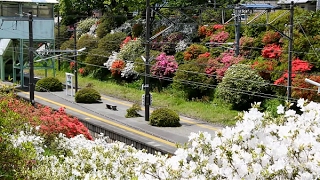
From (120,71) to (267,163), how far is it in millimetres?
28645

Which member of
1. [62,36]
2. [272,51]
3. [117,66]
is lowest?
[117,66]

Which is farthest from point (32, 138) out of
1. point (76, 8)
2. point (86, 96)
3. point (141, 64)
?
point (76, 8)

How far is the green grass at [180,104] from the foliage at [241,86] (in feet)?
2.05

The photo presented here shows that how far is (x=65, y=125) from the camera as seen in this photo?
1325 centimetres

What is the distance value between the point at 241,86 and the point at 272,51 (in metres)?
2.82

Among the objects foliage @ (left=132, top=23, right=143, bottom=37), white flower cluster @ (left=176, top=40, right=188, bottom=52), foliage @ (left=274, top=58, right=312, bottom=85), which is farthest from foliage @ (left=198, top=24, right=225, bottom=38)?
foliage @ (left=274, top=58, right=312, bottom=85)

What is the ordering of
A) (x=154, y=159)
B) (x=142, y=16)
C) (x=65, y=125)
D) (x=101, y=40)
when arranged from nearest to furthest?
(x=154, y=159) < (x=65, y=125) < (x=101, y=40) < (x=142, y=16)

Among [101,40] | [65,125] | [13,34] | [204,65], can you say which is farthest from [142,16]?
[65,125]

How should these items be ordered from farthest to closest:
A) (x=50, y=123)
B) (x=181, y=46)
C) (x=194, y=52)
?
1. (x=181, y=46)
2. (x=194, y=52)
3. (x=50, y=123)

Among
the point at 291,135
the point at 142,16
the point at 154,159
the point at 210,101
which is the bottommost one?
the point at 210,101

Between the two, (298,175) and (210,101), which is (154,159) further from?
(210,101)

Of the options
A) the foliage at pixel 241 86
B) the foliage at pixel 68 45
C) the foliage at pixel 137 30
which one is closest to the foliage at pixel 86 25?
the foliage at pixel 68 45

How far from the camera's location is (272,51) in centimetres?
2434

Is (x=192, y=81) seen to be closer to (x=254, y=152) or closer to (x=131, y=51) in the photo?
(x=131, y=51)
